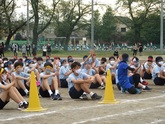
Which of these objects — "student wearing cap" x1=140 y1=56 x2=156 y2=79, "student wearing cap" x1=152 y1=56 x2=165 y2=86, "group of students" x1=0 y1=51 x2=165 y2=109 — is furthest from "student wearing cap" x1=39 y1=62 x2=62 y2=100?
"student wearing cap" x1=140 y1=56 x2=156 y2=79

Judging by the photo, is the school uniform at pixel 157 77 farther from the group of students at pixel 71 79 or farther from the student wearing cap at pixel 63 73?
the student wearing cap at pixel 63 73

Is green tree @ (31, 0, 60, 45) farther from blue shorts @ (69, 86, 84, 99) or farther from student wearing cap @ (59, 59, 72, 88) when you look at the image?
blue shorts @ (69, 86, 84, 99)

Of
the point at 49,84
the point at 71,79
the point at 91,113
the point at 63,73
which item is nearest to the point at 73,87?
the point at 71,79

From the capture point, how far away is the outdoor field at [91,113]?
811cm

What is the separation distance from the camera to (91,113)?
9.00 metres

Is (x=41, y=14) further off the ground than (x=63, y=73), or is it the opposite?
(x=41, y=14)

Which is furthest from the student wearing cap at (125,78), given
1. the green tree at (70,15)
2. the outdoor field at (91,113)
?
the green tree at (70,15)

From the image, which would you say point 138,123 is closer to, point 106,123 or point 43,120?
point 106,123

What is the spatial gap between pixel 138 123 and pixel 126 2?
6378cm

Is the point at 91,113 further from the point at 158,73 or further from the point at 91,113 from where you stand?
the point at 158,73

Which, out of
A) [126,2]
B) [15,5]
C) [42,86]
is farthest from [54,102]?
[126,2]

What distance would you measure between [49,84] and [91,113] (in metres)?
3.19

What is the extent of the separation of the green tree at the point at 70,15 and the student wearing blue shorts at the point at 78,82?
57842mm

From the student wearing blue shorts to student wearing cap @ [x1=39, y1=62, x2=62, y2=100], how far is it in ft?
1.53
